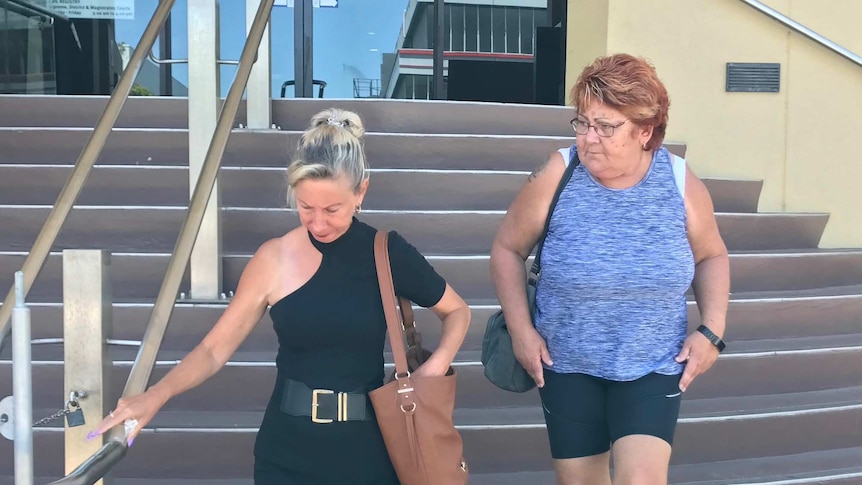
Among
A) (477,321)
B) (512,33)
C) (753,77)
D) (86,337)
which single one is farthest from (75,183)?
(512,33)

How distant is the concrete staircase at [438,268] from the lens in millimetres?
3316

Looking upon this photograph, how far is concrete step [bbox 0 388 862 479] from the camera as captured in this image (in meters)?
3.17

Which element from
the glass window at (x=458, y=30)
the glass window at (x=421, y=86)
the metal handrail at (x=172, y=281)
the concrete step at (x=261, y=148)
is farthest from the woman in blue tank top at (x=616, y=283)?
the glass window at (x=458, y=30)

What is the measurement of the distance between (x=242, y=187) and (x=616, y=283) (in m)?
2.71

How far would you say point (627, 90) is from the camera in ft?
6.90

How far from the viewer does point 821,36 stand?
207 inches

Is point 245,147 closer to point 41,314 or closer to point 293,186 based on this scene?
point 41,314

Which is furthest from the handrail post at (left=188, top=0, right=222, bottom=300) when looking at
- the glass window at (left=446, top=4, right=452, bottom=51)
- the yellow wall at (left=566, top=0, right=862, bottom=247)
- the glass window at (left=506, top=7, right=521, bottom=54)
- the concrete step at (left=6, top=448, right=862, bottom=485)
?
the glass window at (left=506, top=7, right=521, bottom=54)

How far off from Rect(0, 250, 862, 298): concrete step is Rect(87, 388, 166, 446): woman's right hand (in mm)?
1804

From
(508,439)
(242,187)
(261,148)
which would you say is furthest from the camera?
(261,148)

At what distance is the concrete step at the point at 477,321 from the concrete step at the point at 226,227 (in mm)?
513

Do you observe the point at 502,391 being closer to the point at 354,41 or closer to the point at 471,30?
the point at 354,41

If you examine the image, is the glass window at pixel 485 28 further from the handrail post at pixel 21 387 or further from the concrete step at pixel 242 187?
the handrail post at pixel 21 387

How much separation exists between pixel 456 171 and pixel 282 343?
2705 millimetres
